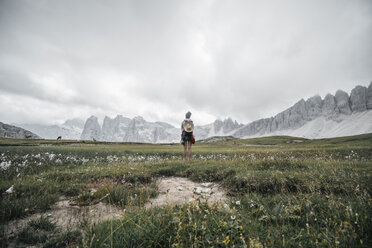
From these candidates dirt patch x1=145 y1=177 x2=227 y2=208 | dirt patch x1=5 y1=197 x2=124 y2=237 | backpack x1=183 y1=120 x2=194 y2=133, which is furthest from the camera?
backpack x1=183 y1=120 x2=194 y2=133

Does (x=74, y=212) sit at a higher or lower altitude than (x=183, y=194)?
higher

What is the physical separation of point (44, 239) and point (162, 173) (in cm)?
579

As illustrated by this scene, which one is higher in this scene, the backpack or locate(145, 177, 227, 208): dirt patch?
the backpack

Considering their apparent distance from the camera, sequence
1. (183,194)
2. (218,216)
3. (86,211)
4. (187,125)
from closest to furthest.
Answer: (218,216)
(86,211)
(183,194)
(187,125)

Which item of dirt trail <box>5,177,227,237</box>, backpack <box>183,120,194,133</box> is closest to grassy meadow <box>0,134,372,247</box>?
dirt trail <box>5,177,227,237</box>

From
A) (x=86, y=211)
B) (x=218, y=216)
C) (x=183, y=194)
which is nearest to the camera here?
(x=218, y=216)

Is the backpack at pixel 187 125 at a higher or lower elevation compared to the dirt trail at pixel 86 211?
higher

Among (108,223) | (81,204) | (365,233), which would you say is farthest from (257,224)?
(81,204)

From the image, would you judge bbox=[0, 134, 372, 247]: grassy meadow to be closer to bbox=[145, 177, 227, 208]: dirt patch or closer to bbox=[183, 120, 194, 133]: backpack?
bbox=[145, 177, 227, 208]: dirt patch

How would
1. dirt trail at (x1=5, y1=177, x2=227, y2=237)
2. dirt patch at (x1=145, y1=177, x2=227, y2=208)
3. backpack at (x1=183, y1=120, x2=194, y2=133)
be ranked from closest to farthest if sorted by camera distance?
dirt trail at (x1=5, y1=177, x2=227, y2=237)
dirt patch at (x1=145, y1=177, x2=227, y2=208)
backpack at (x1=183, y1=120, x2=194, y2=133)

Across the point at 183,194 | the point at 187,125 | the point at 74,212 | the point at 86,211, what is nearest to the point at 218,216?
the point at 183,194

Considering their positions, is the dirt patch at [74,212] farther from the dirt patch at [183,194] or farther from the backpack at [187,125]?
the backpack at [187,125]

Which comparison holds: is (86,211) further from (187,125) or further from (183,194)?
(187,125)

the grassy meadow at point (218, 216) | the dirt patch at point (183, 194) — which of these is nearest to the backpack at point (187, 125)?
the grassy meadow at point (218, 216)
